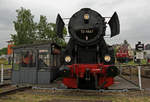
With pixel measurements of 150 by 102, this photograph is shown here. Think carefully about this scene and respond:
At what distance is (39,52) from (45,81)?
1941 mm

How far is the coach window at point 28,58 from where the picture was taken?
9.35 m

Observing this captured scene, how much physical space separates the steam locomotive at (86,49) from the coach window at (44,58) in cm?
300

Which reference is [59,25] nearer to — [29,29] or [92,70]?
[92,70]

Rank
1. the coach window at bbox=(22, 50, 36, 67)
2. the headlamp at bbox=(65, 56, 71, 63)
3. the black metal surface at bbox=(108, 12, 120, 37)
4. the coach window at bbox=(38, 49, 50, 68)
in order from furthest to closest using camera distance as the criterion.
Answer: the coach window at bbox=(22, 50, 36, 67)
the coach window at bbox=(38, 49, 50, 68)
the black metal surface at bbox=(108, 12, 120, 37)
the headlamp at bbox=(65, 56, 71, 63)

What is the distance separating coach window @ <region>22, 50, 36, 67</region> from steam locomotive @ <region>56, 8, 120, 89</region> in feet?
12.0

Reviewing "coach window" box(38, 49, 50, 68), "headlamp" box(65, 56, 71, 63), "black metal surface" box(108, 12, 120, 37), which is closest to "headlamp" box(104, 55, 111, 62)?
"black metal surface" box(108, 12, 120, 37)

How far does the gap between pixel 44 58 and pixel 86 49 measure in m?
3.75

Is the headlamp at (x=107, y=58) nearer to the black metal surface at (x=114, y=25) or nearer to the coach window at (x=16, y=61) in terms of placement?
the black metal surface at (x=114, y=25)

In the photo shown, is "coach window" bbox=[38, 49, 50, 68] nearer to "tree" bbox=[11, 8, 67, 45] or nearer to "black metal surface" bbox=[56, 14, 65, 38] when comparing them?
"black metal surface" bbox=[56, 14, 65, 38]

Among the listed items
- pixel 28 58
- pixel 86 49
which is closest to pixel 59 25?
pixel 86 49

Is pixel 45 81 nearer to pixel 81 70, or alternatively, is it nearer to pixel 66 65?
pixel 66 65

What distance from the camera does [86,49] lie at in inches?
258

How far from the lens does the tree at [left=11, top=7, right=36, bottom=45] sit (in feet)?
70.1

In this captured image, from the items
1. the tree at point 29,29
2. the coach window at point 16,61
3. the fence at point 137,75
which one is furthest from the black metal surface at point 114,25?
the tree at point 29,29
